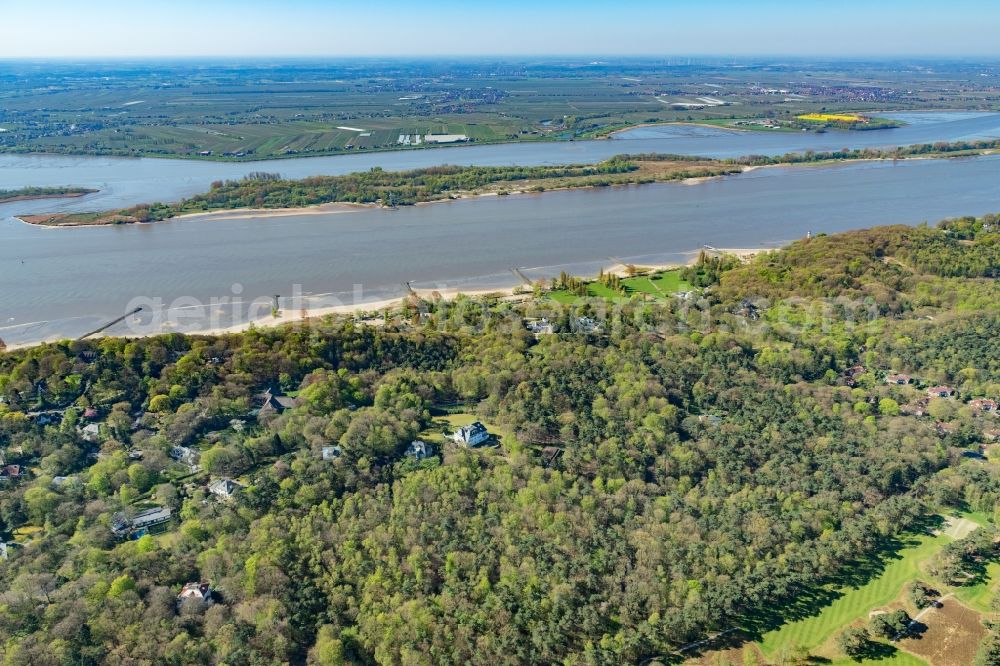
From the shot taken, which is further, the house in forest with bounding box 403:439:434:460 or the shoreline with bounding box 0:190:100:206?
the shoreline with bounding box 0:190:100:206

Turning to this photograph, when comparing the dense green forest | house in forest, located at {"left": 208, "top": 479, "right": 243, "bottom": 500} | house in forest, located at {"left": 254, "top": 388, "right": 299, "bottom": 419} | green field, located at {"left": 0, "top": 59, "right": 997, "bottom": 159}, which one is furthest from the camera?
green field, located at {"left": 0, "top": 59, "right": 997, "bottom": 159}

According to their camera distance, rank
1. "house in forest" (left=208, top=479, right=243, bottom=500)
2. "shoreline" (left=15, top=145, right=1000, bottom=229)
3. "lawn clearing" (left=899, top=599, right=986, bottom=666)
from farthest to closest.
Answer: "shoreline" (left=15, top=145, right=1000, bottom=229) < "house in forest" (left=208, top=479, right=243, bottom=500) < "lawn clearing" (left=899, top=599, right=986, bottom=666)

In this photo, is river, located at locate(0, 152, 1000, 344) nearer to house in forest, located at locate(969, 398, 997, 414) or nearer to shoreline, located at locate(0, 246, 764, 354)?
shoreline, located at locate(0, 246, 764, 354)

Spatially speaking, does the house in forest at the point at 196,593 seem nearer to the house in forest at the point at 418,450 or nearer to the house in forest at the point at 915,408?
the house in forest at the point at 418,450

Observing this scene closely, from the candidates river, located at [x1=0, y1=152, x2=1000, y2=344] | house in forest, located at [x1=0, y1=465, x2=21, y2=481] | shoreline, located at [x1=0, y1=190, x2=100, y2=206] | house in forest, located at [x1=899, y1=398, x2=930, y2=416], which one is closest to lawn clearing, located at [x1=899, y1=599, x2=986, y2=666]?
house in forest, located at [x1=899, y1=398, x2=930, y2=416]

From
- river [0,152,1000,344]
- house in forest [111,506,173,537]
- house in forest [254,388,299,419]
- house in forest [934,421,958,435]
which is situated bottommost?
house in forest [111,506,173,537]

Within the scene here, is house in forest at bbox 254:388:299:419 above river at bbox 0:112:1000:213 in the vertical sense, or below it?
below

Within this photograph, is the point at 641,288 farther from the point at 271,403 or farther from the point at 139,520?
the point at 139,520
